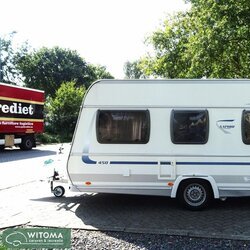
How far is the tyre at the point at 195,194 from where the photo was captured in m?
7.59

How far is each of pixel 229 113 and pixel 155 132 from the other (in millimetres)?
1489

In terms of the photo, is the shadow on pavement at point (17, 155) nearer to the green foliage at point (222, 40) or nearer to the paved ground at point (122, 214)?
the paved ground at point (122, 214)

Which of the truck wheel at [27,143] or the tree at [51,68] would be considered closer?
the truck wheel at [27,143]

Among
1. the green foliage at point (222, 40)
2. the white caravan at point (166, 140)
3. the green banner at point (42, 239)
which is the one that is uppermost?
the green foliage at point (222, 40)

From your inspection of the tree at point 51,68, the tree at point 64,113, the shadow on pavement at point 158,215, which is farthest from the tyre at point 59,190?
the tree at point 51,68

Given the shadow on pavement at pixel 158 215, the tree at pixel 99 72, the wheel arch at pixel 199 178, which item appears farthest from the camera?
the tree at pixel 99 72

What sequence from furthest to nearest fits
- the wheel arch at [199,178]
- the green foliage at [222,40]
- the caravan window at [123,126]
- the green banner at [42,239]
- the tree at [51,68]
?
the tree at [51,68] → the green foliage at [222,40] → the caravan window at [123,126] → the wheel arch at [199,178] → the green banner at [42,239]

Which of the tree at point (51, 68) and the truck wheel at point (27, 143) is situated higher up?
the tree at point (51, 68)

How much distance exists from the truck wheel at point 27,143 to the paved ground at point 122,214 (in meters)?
13.6

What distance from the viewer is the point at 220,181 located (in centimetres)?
748

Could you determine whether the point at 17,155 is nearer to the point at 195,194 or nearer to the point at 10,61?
the point at 195,194

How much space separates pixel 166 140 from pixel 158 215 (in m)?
1.45

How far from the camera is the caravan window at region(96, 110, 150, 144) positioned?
7.59m

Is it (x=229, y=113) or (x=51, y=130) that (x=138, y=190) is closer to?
(x=229, y=113)
